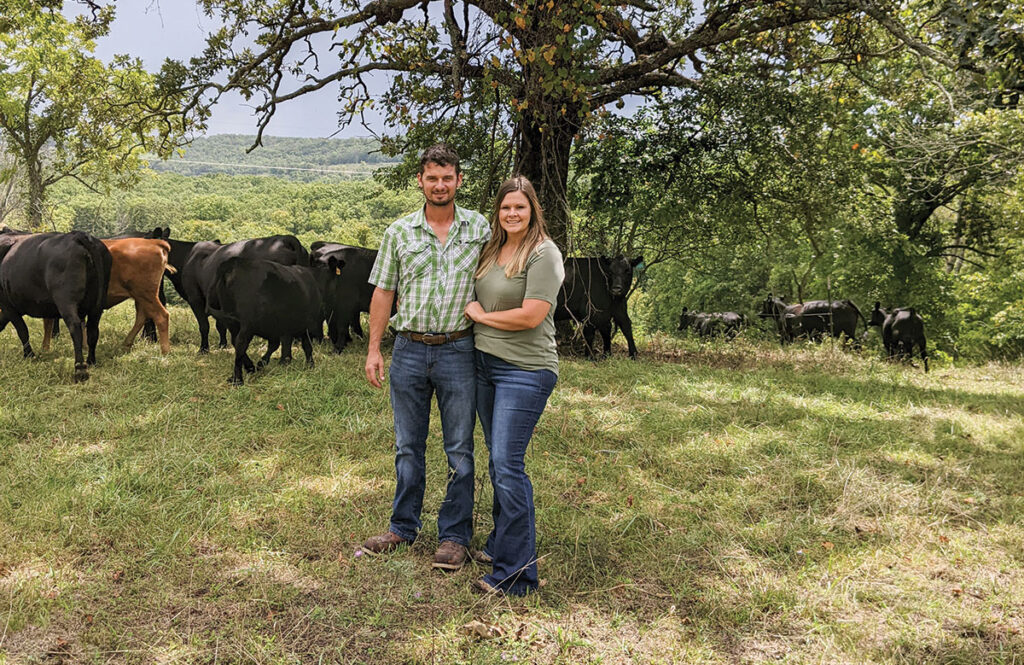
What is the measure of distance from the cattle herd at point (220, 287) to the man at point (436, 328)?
7.87 feet

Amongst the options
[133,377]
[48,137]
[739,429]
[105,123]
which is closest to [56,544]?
[133,377]

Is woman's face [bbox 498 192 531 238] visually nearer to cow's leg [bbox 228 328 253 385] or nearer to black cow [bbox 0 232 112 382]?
cow's leg [bbox 228 328 253 385]

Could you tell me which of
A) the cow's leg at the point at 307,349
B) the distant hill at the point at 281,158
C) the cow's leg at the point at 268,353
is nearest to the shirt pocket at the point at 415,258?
the cow's leg at the point at 268,353

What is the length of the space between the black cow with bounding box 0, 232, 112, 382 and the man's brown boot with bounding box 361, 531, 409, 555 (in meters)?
5.55

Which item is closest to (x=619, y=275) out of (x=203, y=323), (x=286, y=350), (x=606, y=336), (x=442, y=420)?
(x=606, y=336)

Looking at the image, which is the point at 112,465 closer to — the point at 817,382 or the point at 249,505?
the point at 249,505

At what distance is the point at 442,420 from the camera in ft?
11.7

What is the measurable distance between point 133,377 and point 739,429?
22.8 feet

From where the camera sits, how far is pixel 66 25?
2670 cm

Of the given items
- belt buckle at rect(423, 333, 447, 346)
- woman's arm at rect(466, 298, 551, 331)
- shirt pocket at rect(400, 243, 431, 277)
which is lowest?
belt buckle at rect(423, 333, 447, 346)

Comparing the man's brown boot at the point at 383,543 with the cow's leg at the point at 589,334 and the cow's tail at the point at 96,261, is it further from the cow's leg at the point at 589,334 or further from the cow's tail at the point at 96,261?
the cow's leg at the point at 589,334

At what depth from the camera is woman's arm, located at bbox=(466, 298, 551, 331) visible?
3176 millimetres

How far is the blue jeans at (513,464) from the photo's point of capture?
10.8 ft

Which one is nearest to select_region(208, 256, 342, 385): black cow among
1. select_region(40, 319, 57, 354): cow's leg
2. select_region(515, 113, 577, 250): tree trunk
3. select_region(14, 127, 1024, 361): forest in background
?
select_region(40, 319, 57, 354): cow's leg
